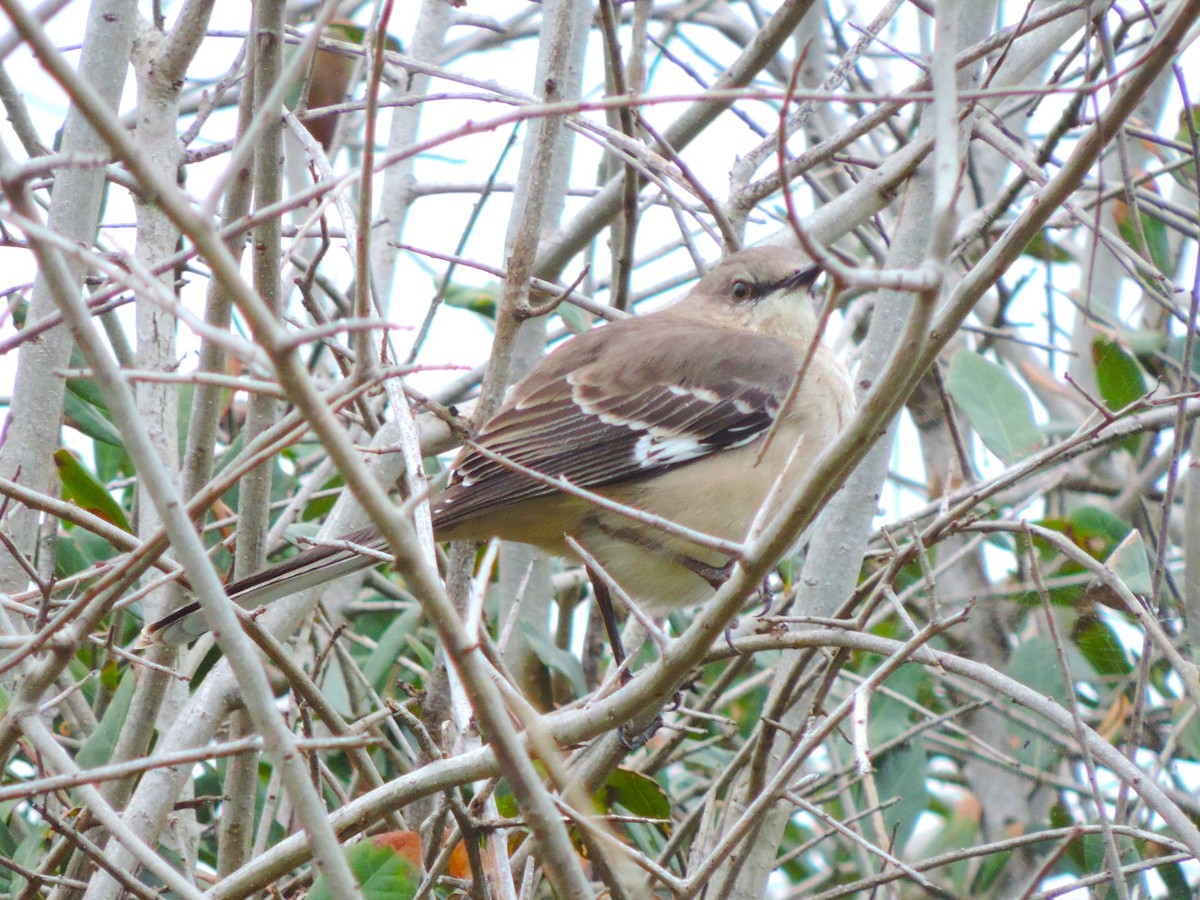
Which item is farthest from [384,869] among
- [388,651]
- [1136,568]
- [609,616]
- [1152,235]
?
[1152,235]

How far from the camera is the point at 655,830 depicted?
3.47 m

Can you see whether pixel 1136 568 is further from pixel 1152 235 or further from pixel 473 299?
pixel 473 299

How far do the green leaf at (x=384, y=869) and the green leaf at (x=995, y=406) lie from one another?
6.62 feet

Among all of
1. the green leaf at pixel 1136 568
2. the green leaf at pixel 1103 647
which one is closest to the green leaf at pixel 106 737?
the green leaf at pixel 1136 568

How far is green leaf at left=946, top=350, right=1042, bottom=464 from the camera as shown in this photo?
3.55m

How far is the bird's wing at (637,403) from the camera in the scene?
3.74 metres

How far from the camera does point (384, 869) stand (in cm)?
232

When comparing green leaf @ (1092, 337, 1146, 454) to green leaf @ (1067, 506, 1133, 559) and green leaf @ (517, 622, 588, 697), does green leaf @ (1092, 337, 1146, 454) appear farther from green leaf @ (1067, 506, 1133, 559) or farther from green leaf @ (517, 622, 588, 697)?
green leaf @ (517, 622, 588, 697)

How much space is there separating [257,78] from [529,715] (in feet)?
4.87

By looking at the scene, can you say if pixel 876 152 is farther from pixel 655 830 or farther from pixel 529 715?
pixel 529 715

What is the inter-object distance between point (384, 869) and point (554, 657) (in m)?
1.38

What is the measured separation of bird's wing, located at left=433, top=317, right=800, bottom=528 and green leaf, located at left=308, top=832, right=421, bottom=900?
1.32 meters

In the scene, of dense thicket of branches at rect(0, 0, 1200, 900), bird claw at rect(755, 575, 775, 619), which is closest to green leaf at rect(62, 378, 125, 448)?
dense thicket of branches at rect(0, 0, 1200, 900)

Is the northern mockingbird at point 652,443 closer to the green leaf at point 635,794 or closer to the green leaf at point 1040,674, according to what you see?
the green leaf at point 635,794
